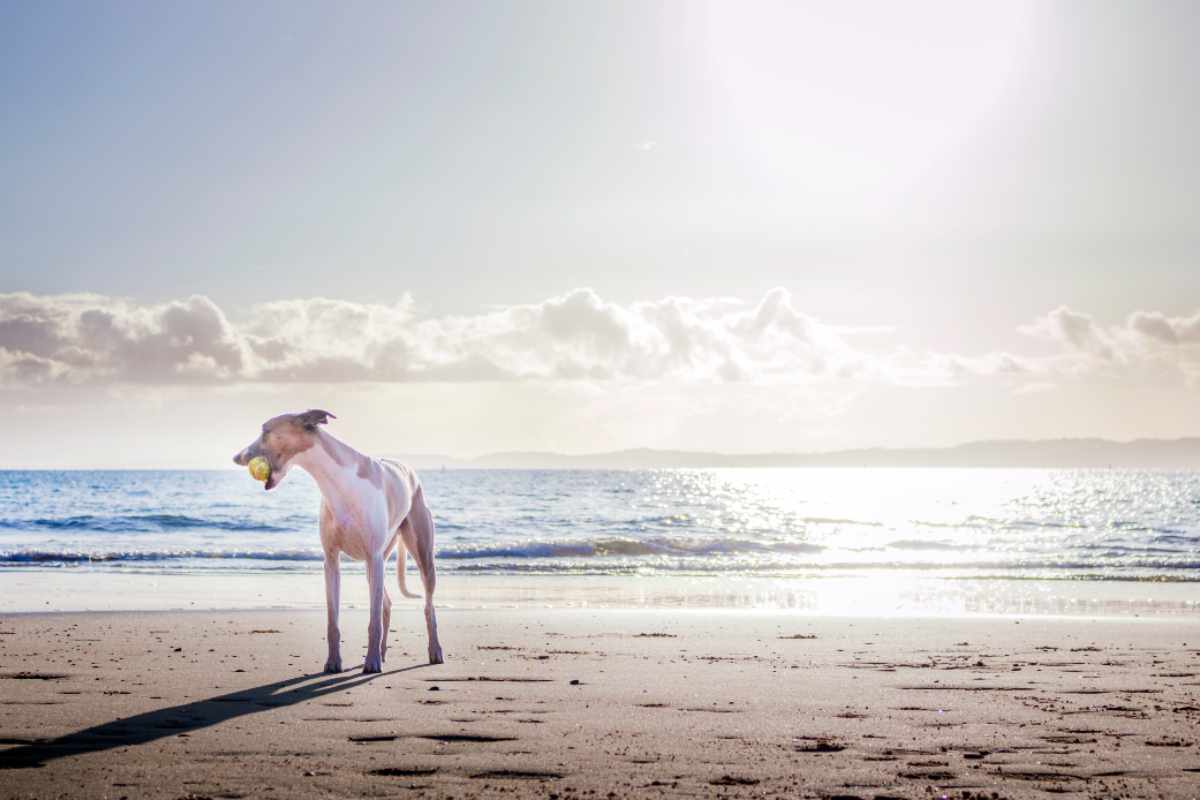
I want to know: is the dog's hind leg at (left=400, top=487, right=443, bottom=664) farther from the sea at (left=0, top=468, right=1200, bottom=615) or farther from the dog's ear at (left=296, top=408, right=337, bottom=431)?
the sea at (left=0, top=468, right=1200, bottom=615)

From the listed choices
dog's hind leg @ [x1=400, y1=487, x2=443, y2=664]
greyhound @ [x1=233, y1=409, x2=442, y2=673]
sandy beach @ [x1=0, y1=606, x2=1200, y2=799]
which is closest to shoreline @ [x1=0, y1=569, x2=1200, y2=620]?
sandy beach @ [x1=0, y1=606, x2=1200, y2=799]

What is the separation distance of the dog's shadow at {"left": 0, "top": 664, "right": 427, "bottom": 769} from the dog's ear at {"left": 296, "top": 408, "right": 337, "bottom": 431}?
194 cm

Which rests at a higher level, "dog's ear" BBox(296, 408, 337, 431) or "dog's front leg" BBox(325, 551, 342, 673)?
"dog's ear" BBox(296, 408, 337, 431)

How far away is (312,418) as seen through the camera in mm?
8523

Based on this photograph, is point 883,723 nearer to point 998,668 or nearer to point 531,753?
point 531,753

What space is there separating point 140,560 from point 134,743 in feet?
78.5

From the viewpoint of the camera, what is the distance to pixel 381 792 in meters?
4.91

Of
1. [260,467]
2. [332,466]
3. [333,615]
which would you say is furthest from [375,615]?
[260,467]

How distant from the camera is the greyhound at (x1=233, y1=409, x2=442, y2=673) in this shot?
8.43 metres

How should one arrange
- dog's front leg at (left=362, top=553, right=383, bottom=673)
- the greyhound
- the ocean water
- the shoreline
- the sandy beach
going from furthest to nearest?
the ocean water
the shoreline
dog's front leg at (left=362, top=553, right=383, bottom=673)
the greyhound
the sandy beach

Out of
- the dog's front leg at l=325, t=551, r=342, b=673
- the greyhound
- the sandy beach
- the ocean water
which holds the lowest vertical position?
the ocean water

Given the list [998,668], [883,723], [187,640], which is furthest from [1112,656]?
[187,640]

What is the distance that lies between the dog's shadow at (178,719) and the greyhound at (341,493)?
0.54 m

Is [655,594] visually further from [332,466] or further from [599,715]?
[599,715]
